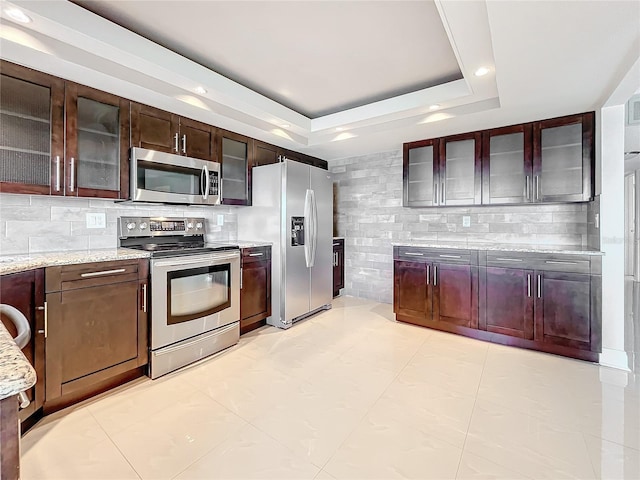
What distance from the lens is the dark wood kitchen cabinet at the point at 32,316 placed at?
1679 millimetres

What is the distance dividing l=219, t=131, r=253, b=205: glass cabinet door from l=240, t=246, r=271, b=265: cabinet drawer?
23.2 inches

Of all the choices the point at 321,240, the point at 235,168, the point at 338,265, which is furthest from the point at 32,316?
the point at 338,265

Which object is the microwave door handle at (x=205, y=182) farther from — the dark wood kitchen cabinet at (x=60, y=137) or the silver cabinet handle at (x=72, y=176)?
the silver cabinet handle at (x=72, y=176)

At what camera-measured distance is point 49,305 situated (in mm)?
1854

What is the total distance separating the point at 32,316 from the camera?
178 centimetres

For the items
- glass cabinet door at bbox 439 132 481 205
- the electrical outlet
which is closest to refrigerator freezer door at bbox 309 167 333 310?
glass cabinet door at bbox 439 132 481 205

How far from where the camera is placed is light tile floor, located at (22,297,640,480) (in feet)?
4.97

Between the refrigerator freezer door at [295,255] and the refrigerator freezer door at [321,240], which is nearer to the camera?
the refrigerator freezer door at [295,255]

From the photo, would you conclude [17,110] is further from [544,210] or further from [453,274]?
[544,210]

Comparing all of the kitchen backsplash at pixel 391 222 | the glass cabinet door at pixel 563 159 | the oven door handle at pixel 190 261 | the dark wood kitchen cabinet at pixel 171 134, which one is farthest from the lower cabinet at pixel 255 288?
the glass cabinet door at pixel 563 159

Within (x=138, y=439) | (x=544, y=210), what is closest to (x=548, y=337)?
(x=544, y=210)

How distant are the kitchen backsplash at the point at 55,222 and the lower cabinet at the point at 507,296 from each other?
2.88 metres

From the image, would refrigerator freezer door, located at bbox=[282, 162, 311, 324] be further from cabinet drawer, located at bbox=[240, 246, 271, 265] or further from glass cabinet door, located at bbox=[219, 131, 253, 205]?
glass cabinet door, located at bbox=[219, 131, 253, 205]

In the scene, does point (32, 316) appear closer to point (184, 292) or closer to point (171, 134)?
point (184, 292)
